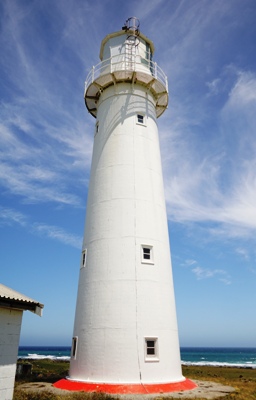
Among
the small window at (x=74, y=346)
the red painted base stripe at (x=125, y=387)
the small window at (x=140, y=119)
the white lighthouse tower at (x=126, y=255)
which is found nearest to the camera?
the red painted base stripe at (x=125, y=387)

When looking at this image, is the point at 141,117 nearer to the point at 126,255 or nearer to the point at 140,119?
the point at 140,119

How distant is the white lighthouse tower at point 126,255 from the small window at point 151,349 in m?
0.08

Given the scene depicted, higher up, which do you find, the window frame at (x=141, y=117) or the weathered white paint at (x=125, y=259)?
the window frame at (x=141, y=117)

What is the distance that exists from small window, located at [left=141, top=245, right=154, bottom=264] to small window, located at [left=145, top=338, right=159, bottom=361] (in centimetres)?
317

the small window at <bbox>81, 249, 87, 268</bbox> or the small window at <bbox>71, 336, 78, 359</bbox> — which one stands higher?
the small window at <bbox>81, 249, 87, 268</bbox>

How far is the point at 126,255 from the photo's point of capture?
541 inches

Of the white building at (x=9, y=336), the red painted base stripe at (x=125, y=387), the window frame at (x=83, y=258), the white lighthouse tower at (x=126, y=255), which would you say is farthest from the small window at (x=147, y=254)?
the white building at (x=9, y=336)

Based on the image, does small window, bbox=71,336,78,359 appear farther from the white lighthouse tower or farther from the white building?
the white building

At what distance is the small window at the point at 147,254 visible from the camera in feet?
45.7

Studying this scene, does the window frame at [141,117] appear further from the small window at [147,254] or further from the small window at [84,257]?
the small window at [84,257]

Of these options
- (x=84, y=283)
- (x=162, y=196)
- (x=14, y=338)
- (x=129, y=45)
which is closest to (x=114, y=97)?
(x=129, y=45)

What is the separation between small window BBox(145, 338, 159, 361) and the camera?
12.3 meters

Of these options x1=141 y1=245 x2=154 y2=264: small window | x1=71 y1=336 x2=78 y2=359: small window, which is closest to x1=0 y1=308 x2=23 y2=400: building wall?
x1=71 y1=336 x2=78 y2=359: small window

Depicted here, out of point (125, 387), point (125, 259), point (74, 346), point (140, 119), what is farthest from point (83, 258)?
point (140, 119)
